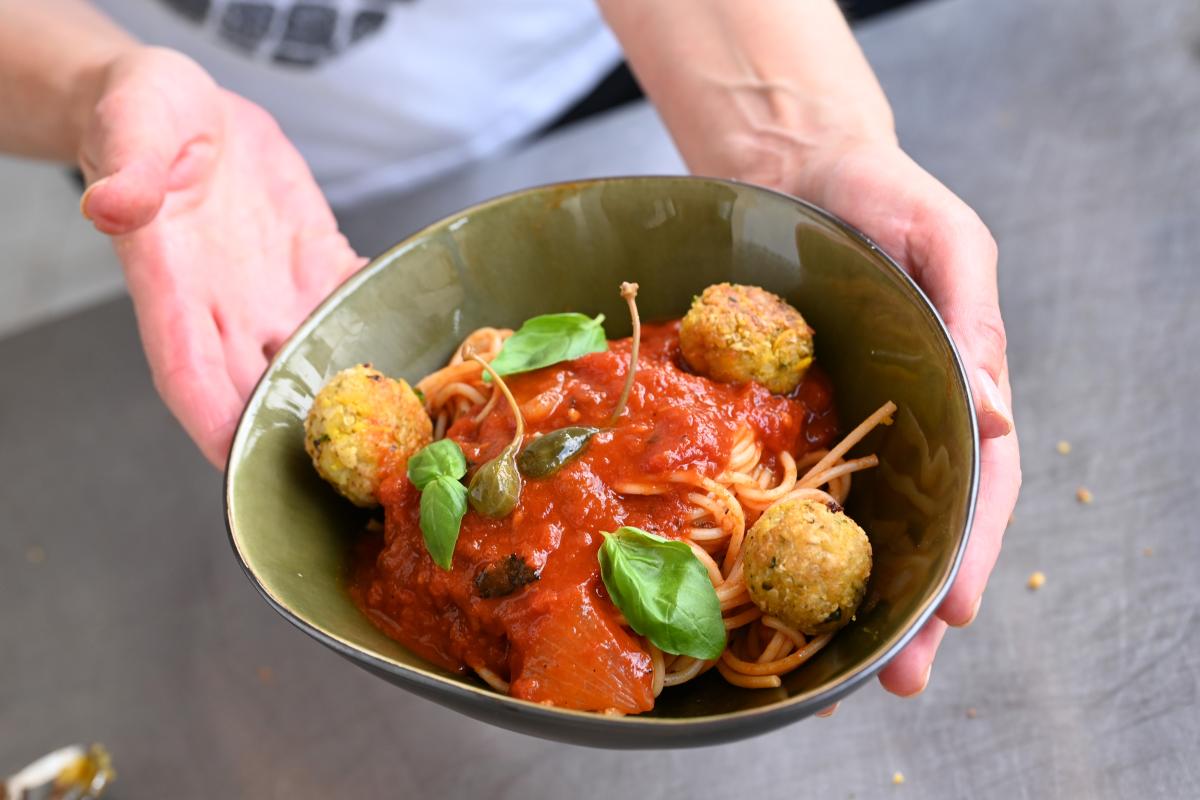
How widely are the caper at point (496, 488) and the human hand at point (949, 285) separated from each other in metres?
0.75

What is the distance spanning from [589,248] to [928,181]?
776 millimetres

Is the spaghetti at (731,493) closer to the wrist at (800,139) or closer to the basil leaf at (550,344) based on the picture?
the basil leaf at (550,344)

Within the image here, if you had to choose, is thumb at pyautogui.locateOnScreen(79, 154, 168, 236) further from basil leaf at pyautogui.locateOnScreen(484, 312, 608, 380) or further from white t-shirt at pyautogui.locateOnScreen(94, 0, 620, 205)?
white t-shirt at pyautogui.locateOnScreen(94, 0, 620, 205)

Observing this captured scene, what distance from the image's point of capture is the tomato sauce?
1.77m

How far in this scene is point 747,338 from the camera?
80.4 inches

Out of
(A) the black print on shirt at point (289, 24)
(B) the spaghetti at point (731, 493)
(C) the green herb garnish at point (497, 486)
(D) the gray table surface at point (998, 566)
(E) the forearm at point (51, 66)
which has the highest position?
(E) the forearm at point (51, 66)

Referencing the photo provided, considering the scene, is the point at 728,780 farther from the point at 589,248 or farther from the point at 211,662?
the point at 211,662

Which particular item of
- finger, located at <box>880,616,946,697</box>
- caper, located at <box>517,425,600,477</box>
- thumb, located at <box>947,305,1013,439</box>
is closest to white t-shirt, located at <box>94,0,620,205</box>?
caper, located at <box>517,425,600,477</box>

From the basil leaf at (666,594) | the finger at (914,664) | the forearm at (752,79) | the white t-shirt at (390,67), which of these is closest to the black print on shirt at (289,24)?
the white t-shirt at (390,67)

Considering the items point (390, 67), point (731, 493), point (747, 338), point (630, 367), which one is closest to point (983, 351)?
point (747, 338)

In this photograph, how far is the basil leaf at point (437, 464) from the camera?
194 cm

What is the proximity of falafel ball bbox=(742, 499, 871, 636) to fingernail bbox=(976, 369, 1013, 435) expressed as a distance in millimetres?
307

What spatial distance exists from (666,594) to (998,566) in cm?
123

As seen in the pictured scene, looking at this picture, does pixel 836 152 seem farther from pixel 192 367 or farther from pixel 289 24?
pixel 289 24
